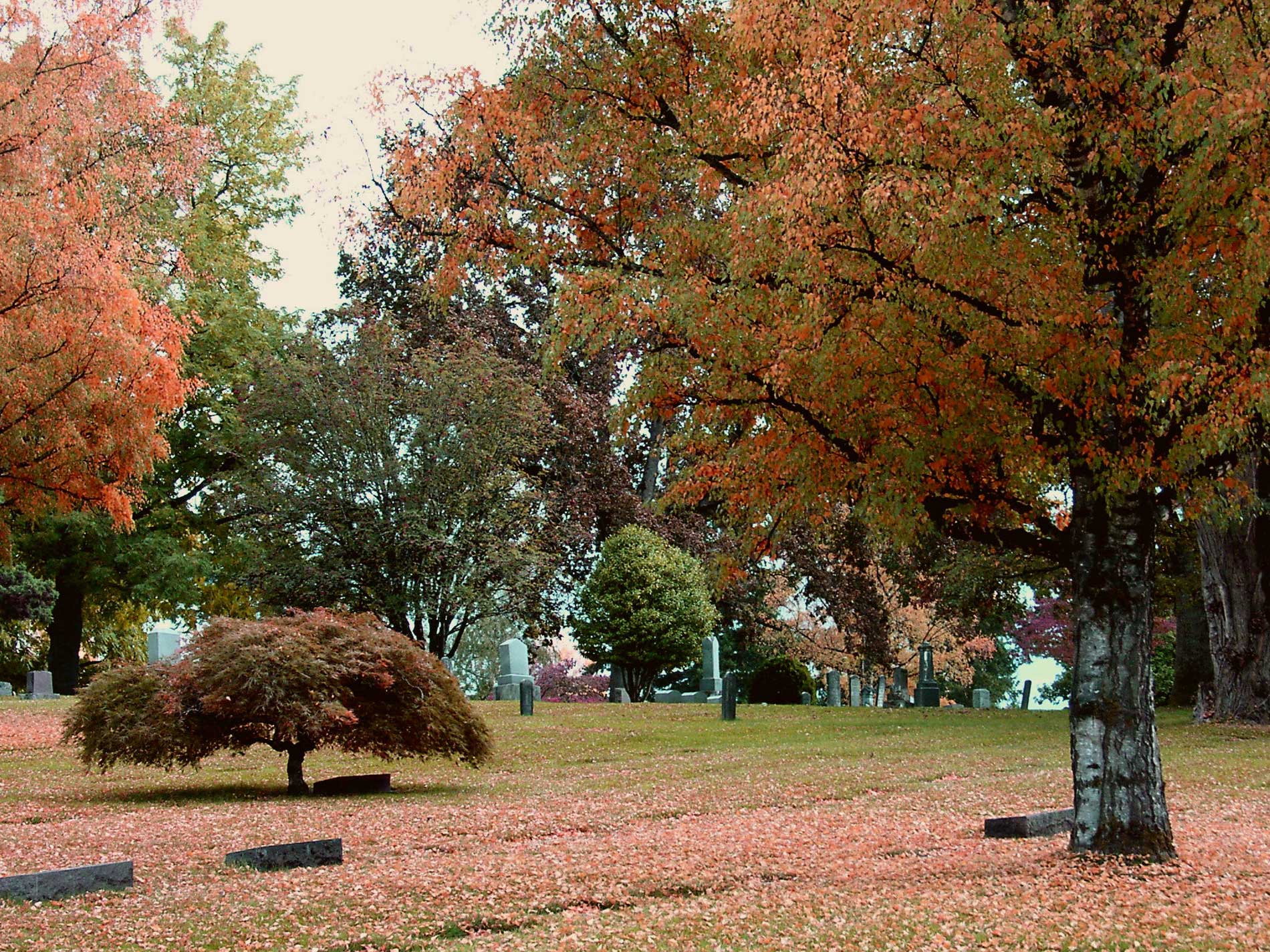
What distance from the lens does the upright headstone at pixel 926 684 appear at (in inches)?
1296

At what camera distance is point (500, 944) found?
21.5ft

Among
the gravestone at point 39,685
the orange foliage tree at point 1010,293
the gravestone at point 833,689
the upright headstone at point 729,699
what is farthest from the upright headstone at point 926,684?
the orange foliage tree at point 1010,293

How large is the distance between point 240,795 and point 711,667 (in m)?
22.9

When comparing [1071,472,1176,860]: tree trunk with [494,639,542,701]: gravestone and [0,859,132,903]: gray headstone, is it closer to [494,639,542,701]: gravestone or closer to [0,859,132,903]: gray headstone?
[0,859,132,903]: gray headstone

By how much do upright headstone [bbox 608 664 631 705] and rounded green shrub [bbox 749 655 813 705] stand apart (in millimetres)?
3500

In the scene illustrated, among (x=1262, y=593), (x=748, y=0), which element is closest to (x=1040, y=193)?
(x=748, y=0)

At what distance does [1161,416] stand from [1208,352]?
24.7 inches

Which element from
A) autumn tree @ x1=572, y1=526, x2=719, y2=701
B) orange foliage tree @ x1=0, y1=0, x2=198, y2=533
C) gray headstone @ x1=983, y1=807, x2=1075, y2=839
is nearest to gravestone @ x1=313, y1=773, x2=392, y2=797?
orange foliage tree @ x1=0, y1=0, x2=198, y2=533

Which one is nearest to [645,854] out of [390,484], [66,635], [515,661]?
[390,484]

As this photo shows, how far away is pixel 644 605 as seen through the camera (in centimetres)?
3075

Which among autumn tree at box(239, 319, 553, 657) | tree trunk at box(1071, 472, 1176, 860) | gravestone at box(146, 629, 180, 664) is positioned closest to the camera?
tree trunk at box(1071, 472, 1176, 860)

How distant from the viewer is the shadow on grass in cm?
1358

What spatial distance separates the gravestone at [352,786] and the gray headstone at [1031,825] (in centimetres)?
729

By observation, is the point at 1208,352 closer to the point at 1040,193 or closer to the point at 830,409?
the point at 1040,193
